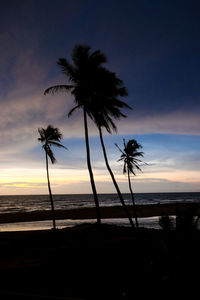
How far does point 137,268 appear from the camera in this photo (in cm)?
674

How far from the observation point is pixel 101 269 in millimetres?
6879

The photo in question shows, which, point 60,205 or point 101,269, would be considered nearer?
point 101,269

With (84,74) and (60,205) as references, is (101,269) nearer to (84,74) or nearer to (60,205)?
(84,74)

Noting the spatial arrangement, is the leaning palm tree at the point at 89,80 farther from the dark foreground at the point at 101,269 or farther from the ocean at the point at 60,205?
the ocean at the point at 60,205

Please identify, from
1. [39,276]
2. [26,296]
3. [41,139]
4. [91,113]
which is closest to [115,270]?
[39,276]

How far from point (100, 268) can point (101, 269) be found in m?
0.08

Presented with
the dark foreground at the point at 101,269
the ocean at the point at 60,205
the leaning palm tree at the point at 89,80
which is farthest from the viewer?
the ocean at the point at 60,205

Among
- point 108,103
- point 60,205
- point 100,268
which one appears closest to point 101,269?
point 100,268

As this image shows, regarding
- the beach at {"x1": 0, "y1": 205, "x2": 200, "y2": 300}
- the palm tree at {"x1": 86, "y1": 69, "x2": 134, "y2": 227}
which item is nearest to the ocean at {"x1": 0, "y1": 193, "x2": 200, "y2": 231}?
the beach at {"x1": 0, "y1": 205, "x2": 200, "y2": 300}

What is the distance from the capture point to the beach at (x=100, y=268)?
14.0ft

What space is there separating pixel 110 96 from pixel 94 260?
9.64 metres

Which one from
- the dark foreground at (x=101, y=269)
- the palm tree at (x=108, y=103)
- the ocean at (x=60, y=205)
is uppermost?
the palm tree at (x=108, y=103)

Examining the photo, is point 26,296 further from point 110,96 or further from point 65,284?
point 110,96

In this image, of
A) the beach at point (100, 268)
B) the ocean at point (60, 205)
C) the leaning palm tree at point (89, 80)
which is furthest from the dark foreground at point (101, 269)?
the leaning palm tree at point (89, 80)
